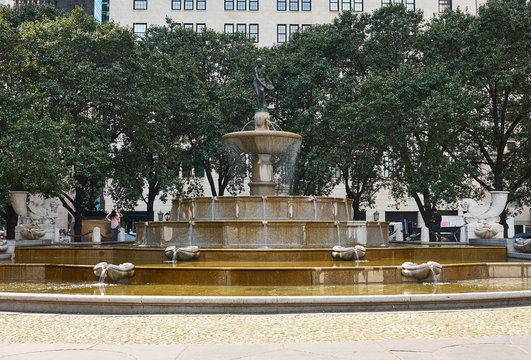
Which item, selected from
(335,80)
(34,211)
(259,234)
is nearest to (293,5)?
(335,80)

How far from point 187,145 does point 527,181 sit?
21.9 m

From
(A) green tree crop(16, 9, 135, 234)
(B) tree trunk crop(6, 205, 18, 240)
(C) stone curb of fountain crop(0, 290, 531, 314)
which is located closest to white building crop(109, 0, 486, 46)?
(A) green tree crop(16, 9, 135, 234)

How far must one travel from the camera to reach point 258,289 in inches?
444

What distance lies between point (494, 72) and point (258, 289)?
83.9 feet

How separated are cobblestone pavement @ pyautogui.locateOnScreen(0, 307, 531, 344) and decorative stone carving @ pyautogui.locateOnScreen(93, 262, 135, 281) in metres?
2.38

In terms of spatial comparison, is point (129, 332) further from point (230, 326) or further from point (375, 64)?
point (375, 64)

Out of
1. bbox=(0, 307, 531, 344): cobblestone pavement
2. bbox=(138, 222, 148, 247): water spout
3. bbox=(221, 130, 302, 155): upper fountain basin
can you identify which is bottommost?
bbox=(0, 307, 531, 344): cobblestone pavement

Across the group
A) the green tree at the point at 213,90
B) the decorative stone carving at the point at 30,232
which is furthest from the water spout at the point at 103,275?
the green tree at the point at 213,90

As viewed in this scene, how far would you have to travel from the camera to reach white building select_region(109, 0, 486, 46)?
59.6 metres

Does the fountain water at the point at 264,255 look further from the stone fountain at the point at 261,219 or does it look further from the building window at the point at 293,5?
the building window at the point at 293,5

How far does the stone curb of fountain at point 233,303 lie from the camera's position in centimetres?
944

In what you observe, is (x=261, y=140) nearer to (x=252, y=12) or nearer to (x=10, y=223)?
(x=10, y=223)

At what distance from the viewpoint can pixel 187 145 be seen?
132 feet

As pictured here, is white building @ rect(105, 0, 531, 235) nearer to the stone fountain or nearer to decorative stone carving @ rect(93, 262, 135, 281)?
the stone fountain
